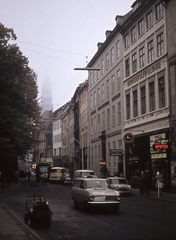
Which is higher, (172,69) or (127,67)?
(127,67)

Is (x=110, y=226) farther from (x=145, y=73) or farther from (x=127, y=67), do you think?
(x=127, y=67)

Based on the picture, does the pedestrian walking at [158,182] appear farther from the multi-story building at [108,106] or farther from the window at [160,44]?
the window at [160,44]

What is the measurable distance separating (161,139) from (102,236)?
2044 centimetres

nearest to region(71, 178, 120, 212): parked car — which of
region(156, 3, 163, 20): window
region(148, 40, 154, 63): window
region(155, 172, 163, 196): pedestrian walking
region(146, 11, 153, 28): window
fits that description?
region(155, 172, 163, 196): pedestrian walking

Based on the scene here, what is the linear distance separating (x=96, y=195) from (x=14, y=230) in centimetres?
602

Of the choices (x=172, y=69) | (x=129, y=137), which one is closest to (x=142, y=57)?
(x=172, y=69)

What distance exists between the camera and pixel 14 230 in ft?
38.4

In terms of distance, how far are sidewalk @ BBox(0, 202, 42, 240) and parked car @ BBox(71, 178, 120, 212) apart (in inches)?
151

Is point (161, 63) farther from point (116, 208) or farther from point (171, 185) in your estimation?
point (116, 208)

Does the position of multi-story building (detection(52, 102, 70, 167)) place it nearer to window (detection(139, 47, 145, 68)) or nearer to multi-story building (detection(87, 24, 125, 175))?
multi-story building (detection(87, 24, 125, 175))

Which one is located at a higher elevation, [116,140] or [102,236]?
[116,140]

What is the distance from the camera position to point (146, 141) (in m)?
34.1

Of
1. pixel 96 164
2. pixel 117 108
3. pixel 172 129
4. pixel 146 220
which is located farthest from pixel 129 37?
pixel 146 220

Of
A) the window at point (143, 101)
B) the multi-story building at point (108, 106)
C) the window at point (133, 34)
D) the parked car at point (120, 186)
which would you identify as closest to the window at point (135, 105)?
the window at point (143, 101)
